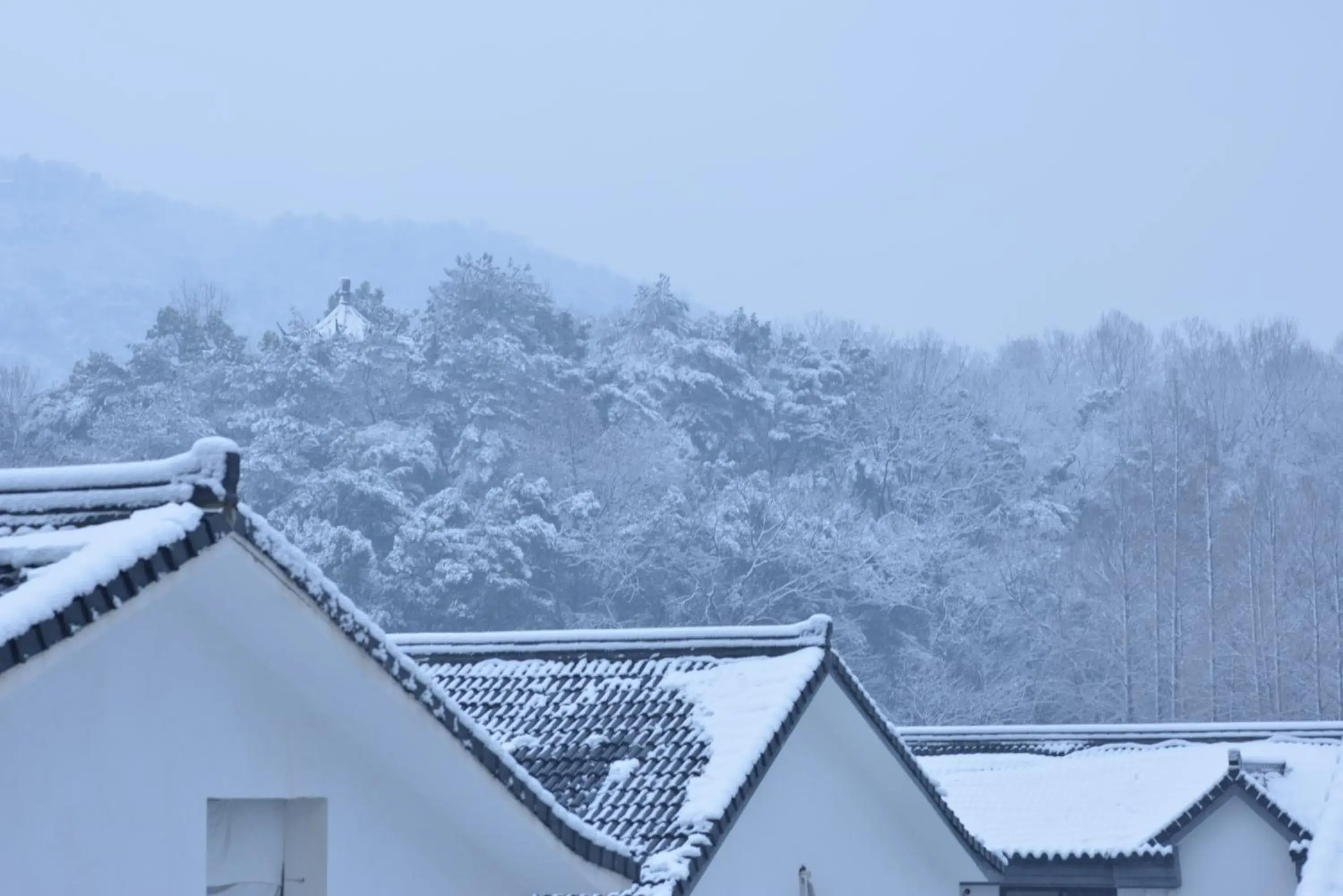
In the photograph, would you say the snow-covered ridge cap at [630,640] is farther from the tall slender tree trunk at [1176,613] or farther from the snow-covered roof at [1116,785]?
the tall slender tree trunk at [1176,613]

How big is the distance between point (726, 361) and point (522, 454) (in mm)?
9337

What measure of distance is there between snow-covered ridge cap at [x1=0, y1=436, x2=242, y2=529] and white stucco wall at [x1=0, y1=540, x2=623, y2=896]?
0.33 metres

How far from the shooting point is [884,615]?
4741cm

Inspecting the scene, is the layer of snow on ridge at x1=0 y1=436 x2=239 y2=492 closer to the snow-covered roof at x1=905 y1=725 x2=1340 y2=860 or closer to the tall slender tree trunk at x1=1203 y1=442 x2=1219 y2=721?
the snow-covered roof at x1=905 y1=725 x2=1340 y2=860

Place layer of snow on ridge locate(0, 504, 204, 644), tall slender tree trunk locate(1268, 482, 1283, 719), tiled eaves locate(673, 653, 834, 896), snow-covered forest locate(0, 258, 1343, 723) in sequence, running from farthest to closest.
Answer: tall slender tree trunk locate(1268, 482, 1283, 719) → snow-covered forest locate(0, 258, 1343, 723) → tiled eaves locate(673, 653, 834, 896) → layer of snow on ridge locate(0, 504, 204, 644)

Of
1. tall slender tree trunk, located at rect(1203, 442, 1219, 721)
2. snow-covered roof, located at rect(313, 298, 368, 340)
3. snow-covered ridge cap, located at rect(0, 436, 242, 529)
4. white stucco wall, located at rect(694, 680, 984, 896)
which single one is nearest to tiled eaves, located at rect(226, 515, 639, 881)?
snow-covered ridge cap, located at rect(0, 436, 242, 529)

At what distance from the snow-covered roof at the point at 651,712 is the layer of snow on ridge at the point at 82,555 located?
5.49m

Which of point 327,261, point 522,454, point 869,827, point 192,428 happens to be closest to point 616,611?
point 522,454

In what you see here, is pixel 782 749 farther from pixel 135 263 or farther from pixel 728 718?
pixel 135 263

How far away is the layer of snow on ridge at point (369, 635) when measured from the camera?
6.52m

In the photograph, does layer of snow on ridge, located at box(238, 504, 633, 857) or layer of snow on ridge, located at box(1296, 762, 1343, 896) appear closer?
layer of snow on ridge, located at box(1296, 762, 1343, 896)

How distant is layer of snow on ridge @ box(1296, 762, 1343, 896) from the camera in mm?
5066

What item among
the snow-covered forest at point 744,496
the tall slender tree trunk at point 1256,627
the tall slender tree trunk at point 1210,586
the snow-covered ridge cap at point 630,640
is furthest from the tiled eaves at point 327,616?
the tall slender tree trunk at point 1256,627

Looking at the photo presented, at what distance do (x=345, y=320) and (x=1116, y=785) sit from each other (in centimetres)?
3838
